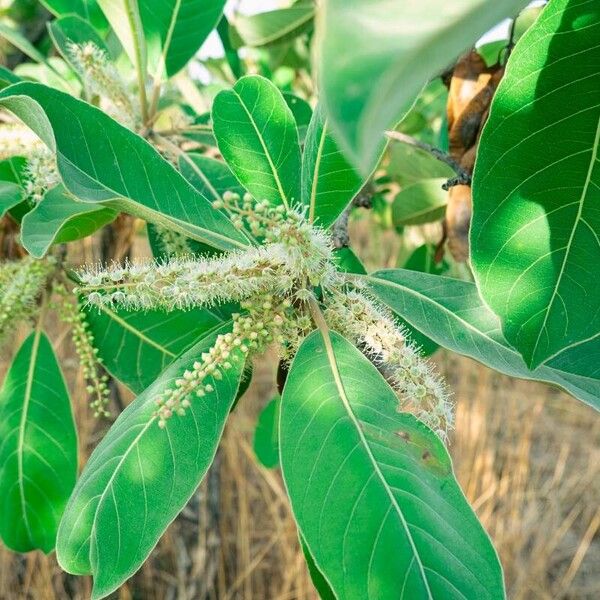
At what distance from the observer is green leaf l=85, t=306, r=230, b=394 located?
0.86 meters

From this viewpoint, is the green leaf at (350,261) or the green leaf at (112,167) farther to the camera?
the green leaf at (350,261)

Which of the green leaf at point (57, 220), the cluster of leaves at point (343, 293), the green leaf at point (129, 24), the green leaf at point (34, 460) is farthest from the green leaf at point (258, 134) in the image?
the green leaf at point (34, 460)

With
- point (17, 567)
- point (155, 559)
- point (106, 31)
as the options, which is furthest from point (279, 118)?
point (17, 567)

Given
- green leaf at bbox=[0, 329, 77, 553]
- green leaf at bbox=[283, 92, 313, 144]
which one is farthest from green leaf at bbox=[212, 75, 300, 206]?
green leaf at bbox=[0, 329, 77, 553]

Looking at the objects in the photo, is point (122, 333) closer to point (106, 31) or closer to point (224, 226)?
point (224, 226)

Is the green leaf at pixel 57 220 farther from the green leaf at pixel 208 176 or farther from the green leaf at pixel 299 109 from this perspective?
the green leaf at pixel 299 109

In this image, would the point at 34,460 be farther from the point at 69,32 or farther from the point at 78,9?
the point at 78,9

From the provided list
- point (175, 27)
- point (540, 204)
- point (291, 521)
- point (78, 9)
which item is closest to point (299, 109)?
point (175, 27)

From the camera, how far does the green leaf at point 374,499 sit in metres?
0.47

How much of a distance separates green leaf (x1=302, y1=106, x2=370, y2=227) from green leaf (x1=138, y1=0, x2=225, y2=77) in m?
0.36

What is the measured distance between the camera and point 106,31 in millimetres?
1307

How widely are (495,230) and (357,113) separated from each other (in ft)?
0.99

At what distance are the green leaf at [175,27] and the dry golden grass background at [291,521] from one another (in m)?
1.43

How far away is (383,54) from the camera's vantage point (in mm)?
223
